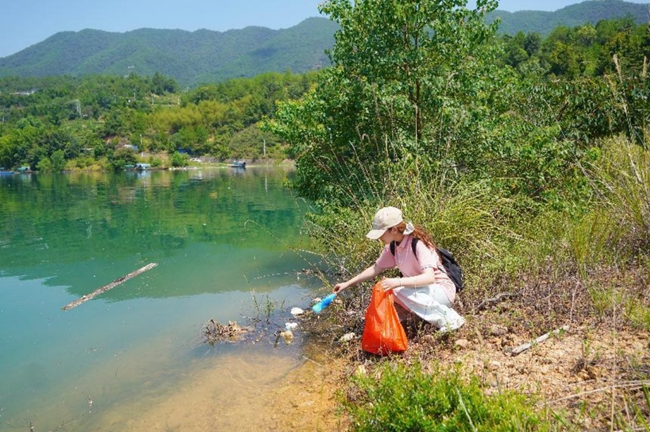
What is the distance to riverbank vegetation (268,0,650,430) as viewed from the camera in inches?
117

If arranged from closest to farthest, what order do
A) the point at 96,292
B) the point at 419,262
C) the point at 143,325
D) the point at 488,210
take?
the point at 419,262
the point at 488,210
the point at 143,325
the point at 96,292

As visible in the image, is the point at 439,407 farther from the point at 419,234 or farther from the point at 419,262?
the point at 419,234

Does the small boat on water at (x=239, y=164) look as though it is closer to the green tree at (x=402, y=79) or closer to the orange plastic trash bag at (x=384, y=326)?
the green tree at (x=402, y=79)

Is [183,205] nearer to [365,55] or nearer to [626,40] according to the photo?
[365,55]

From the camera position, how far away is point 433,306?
426cm

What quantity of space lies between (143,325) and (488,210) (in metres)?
5.22

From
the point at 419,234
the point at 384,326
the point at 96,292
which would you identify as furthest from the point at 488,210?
the point at 96,292

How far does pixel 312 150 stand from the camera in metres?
8.80

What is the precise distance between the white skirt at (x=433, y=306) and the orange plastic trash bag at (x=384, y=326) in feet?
0.80

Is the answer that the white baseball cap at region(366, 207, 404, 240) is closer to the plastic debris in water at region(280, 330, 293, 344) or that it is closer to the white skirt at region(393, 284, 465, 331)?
the white skirt at region(393, 284, 465, 331)

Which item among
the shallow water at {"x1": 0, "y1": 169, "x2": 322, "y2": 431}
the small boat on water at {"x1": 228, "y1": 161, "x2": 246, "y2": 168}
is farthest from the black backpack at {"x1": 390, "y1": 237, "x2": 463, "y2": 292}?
the small boat on water at {"x1": 228, "y1": 161, "x2": 246, "y2": 168}

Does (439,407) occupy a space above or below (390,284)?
below

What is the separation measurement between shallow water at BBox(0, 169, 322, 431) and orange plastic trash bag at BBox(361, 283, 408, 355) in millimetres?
1174

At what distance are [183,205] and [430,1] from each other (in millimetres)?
20888
